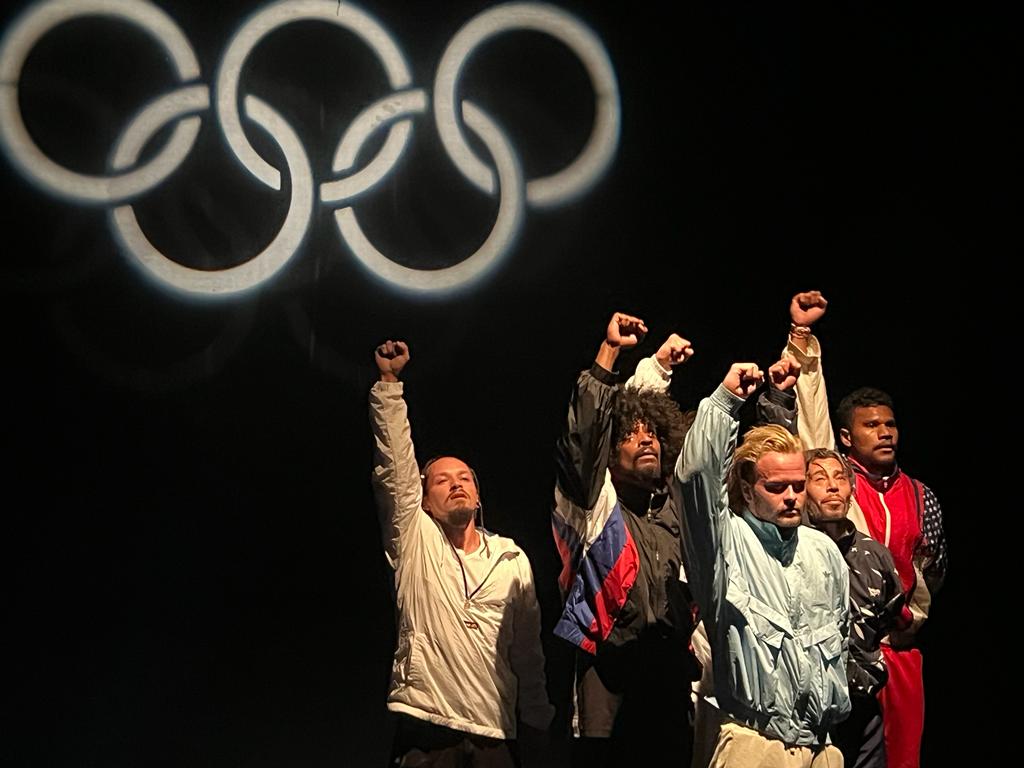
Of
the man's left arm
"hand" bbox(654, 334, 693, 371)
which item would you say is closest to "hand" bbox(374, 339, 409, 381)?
"hand" bbox(654, 334, 693, 371)

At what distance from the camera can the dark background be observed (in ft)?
15.9

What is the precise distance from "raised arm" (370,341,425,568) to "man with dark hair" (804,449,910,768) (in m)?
1.04

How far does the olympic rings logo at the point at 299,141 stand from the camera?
191 inches

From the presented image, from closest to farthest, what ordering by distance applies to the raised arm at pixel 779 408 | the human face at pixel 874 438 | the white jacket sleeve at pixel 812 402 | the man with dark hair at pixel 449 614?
the man with dark hair at pixel 449 614 < the raised arm at pixel 779 408 < the white jacket sleeve at pixel 812 402 < the human face at pixel 874 438

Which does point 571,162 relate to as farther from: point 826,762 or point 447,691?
Result: point 826,762

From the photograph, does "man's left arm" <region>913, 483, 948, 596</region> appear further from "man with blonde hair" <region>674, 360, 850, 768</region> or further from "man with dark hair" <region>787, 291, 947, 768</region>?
"man with blonde hair" <region>674, 360, 850, 768</region>

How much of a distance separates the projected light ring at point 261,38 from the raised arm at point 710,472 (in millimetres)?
2061

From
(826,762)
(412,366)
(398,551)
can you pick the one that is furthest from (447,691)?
(412,366)

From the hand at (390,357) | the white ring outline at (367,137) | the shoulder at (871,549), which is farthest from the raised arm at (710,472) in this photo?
the white ring outline at (367,137)

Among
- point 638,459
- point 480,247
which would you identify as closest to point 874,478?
point 638,459

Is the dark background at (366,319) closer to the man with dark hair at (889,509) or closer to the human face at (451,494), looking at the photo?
the man with dark hair at (889,509)

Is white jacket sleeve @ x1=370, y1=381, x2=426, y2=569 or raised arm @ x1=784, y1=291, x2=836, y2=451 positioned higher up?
raised arm @ x1=784, y1=291, x2=836, y2=451

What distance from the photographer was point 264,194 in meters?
4.94

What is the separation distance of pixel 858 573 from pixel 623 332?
→ 3.00ft
